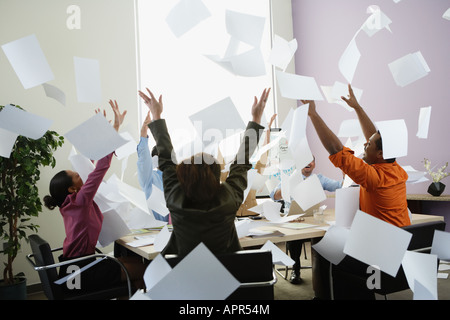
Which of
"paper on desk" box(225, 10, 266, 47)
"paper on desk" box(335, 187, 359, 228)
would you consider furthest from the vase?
"paper on desk" box(225, 10, 266, 47)

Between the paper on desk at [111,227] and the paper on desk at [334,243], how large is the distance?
124 centimetres

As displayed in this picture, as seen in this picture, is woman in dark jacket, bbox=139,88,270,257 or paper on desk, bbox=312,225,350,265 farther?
paper on desk, bbox=312,225,350,265

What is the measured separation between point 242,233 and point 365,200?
0.78m

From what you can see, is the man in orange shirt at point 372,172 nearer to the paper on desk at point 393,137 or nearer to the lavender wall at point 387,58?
the paper on desk at point 393,137

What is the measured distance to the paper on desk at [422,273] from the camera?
1.44 m

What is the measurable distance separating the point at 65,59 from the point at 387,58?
3876mm

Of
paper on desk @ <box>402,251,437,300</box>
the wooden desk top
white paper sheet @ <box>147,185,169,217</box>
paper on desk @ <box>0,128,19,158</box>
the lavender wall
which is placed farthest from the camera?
the lavender wall

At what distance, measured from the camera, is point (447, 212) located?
13.0ft

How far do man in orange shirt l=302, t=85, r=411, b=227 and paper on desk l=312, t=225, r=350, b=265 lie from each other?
0.98ft

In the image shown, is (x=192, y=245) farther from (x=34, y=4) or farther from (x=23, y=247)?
(x=34, y=4)

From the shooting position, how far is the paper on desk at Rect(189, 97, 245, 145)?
5.18 feet

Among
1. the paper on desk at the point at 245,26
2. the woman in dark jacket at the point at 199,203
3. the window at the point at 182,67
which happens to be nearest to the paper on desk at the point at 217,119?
the woman in dark jacket at the point at 199,203

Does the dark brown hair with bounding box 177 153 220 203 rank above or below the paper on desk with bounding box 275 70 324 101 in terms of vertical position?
below

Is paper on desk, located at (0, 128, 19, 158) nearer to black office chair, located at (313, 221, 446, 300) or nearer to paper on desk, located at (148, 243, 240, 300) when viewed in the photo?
paper on desk, located at (148, 243, 240, 300)
